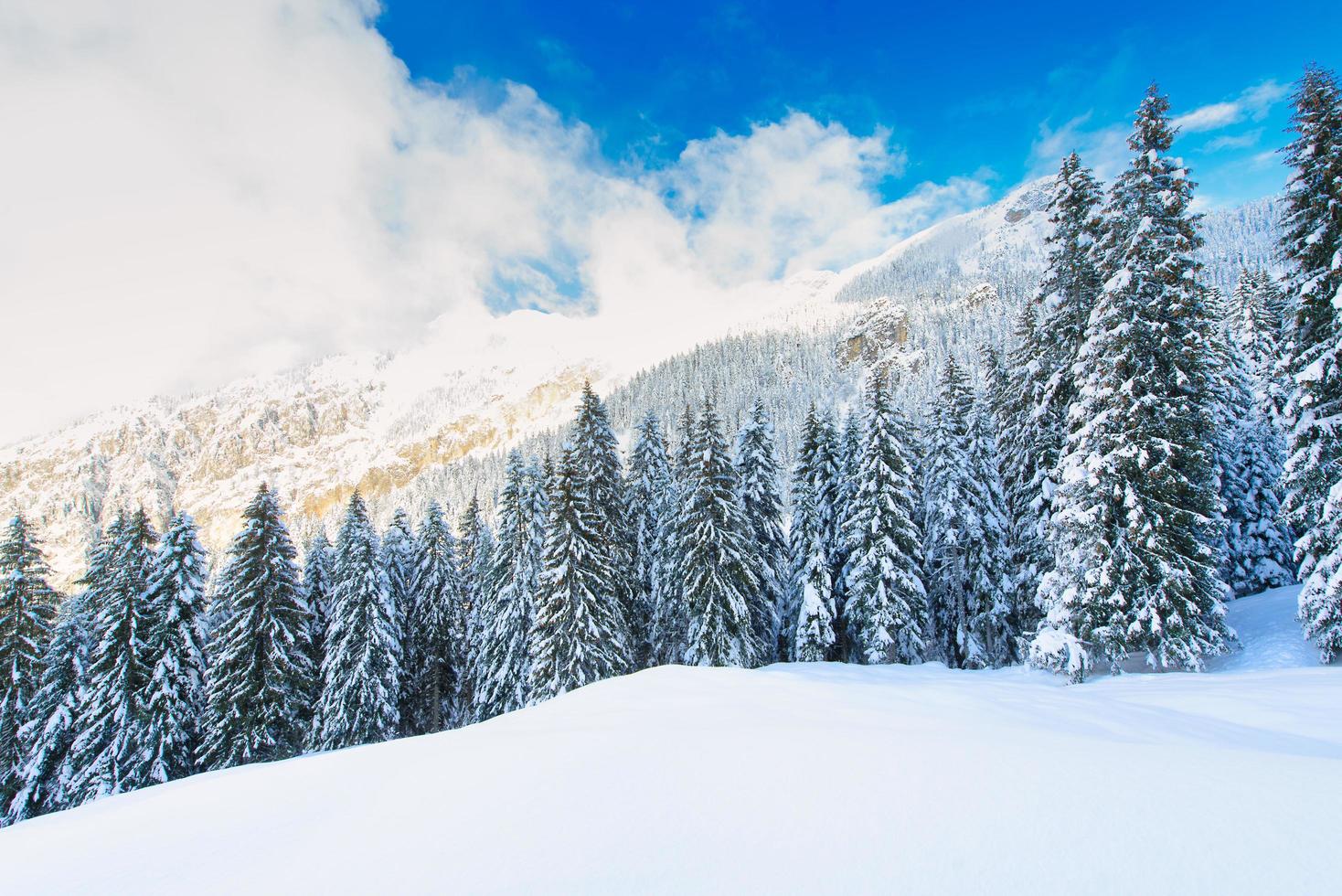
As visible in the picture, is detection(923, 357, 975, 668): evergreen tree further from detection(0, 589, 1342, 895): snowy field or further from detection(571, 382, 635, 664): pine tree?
detection(0, 589, 1342, 895): snowy field

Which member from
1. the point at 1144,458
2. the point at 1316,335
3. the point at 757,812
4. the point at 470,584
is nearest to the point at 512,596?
the point at 470,584

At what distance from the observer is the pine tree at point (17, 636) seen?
23.3 m

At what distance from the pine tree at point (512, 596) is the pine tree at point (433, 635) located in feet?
13.1

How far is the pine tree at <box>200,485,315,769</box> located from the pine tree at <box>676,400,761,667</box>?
17.3 metres

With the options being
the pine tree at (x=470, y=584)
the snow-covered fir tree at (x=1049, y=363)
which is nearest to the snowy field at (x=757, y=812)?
the snow-covered fir tree at (x=1049, y=363)

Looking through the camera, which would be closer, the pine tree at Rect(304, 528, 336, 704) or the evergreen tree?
the evergreen tree

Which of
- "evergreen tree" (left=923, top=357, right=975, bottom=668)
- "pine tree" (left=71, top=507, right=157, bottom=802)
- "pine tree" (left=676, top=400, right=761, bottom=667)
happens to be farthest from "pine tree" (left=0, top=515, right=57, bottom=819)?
"evergreen tree" (left=923, top=357, right=975, bottom=668)

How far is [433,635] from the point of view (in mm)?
32375

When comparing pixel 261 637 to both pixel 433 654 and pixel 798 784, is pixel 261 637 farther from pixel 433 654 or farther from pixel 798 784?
pixel 798 784

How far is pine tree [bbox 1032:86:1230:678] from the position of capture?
48.3 feet

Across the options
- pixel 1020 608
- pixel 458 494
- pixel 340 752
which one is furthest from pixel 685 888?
pixel 458 494

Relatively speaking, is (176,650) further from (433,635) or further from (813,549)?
(813,549)

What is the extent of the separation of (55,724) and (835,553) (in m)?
34.2

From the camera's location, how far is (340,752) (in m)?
7.70
